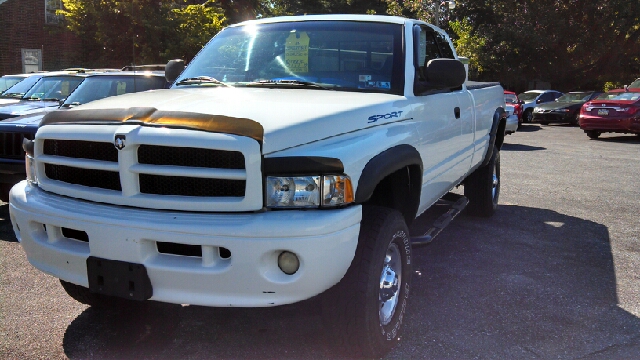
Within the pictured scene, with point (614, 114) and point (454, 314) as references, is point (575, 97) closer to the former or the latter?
point (614, 114)

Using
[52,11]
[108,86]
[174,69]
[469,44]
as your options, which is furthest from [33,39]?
[174,69]

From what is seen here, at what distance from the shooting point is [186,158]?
2.99 metres

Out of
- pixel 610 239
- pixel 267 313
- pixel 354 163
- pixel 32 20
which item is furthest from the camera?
pixel 32 20

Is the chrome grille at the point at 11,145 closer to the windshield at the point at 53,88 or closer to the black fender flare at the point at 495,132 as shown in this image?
the windshield at the point at 53,88

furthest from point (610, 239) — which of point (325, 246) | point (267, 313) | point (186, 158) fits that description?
point (186, 158)

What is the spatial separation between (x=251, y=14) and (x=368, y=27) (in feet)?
105

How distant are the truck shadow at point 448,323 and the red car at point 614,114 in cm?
1434

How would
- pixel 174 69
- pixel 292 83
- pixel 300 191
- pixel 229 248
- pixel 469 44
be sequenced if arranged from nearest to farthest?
pixel 229 248
pixel 300 191
pixel 292 83
pixel 174 69
pixel 469 44

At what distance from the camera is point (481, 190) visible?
690 cm

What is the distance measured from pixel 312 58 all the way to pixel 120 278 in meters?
2.04

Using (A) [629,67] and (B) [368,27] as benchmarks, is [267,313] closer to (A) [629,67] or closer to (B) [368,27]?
(B) [368,27]

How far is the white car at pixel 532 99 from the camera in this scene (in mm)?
25734

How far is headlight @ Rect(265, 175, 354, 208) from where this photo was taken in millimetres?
2949

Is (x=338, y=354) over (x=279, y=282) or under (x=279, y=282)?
under
